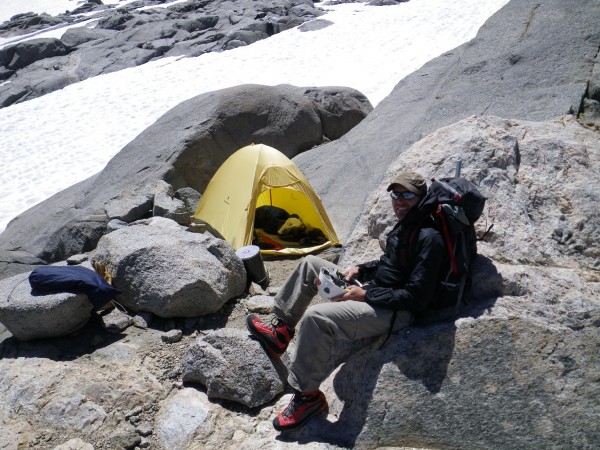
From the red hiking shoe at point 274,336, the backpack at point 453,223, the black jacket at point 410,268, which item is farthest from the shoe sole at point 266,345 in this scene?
the backpack at point 453,223

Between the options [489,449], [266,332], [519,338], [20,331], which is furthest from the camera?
[20,331]

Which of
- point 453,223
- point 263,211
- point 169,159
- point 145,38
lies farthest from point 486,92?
point 145,38

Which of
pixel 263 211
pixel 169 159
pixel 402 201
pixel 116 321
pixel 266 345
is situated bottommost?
pixel 263 211

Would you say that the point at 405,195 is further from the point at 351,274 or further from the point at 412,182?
the point at 351,274

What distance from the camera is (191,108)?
15.0 meters

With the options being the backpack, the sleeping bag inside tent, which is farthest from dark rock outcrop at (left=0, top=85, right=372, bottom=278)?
the backpack

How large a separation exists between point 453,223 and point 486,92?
23.2 feet

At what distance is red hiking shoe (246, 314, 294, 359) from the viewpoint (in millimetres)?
6105

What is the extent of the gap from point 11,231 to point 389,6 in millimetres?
23566

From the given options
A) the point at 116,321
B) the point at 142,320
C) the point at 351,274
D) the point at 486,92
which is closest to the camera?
the point at 351,274

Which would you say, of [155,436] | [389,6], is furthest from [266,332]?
[389,6]

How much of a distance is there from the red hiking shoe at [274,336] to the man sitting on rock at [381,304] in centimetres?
93

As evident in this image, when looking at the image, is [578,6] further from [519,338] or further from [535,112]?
[519,338]

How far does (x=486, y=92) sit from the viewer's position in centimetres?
1124
